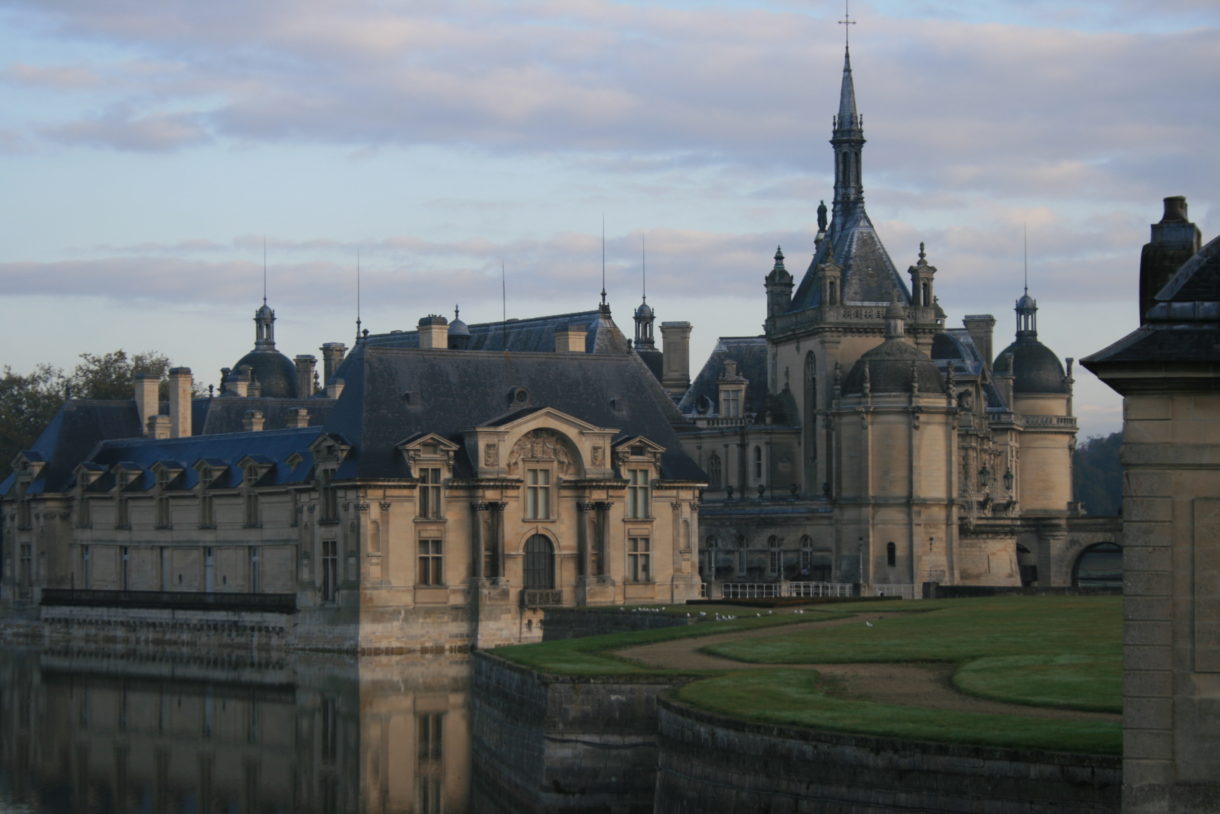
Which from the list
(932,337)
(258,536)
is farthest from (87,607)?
(932,337)

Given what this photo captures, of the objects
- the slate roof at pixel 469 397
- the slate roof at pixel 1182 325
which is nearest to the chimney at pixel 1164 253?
the slate roof at pixel 1182 325

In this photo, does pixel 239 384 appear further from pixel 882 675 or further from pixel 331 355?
pixel 882 675

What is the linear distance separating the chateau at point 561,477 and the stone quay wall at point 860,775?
38832 mm

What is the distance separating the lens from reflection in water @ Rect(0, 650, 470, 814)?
45344 mm

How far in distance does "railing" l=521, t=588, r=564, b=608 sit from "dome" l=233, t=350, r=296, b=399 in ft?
177

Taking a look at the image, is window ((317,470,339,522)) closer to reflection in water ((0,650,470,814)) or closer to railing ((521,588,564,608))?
reflection in water ((0,650,470,814))

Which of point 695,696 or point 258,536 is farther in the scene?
point 258,536

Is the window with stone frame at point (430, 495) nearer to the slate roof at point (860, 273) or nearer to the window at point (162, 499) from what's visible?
the window at point (162, 499)

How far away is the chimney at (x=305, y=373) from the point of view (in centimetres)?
12325

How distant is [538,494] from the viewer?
78.4m

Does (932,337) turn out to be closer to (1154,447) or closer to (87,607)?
(87,607)

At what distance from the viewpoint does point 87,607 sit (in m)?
88.3

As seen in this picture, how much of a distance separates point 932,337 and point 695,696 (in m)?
67.3

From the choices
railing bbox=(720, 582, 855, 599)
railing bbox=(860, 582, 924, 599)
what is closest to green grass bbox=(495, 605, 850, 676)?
railing bbox=(720, 582, 855, 599)
